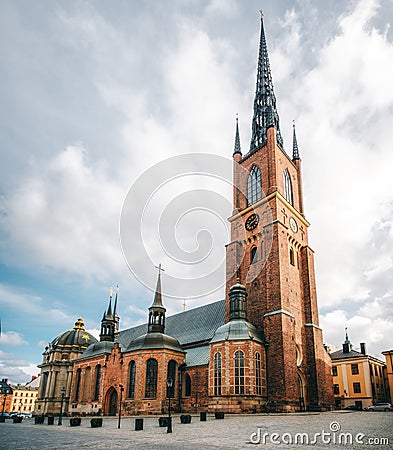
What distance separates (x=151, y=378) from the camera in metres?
38.7

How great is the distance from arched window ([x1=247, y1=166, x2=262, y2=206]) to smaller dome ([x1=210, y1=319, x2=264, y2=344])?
616 inches

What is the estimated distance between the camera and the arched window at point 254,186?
4509 cm

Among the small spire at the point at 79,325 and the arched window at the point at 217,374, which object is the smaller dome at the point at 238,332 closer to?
the arched window at the point at 217,374

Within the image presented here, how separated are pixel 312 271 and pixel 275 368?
12979mm

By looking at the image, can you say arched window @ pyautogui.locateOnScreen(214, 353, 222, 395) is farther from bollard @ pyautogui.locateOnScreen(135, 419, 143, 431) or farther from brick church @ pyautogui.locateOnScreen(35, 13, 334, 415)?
bollard @ pyautogui.locateOnScreen(135, 419, 143, 431)

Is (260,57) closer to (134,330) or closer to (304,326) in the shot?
(304,326)

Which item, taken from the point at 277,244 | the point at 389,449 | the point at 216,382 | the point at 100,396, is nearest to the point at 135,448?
the point at 389,449

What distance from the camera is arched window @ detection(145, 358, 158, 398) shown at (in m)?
38.0

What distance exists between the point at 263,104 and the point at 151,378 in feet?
132

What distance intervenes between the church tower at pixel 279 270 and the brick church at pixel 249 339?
0.11 meters

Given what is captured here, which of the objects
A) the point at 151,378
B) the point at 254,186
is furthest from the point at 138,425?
the point at 254,186

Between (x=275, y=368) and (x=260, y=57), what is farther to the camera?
(x=260, y=57)

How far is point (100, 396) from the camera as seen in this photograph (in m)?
44.6

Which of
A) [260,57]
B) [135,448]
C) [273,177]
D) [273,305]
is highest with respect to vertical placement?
[260,57]
